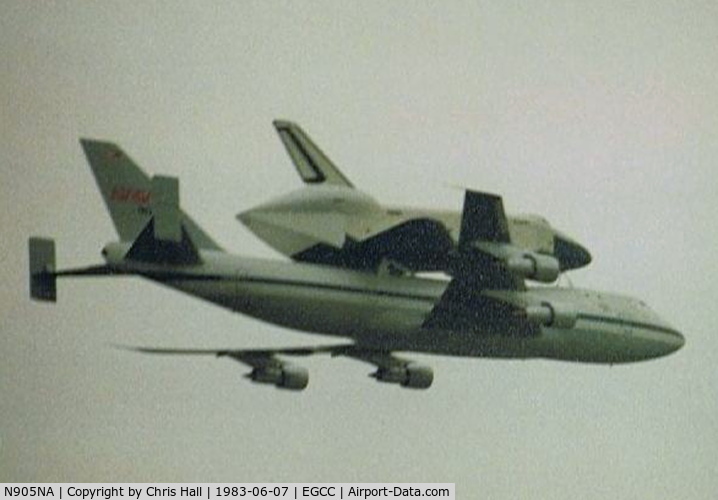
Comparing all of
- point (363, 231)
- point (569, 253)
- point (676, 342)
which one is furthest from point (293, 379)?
point (676, 342)

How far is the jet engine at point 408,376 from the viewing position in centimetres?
1495

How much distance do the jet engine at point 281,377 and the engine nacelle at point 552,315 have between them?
1576 millimetres

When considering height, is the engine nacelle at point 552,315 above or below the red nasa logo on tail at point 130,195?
below

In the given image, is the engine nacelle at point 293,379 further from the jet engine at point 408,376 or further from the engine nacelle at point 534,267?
the engine nacelle at point 534,267

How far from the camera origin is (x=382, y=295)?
14.5 metres

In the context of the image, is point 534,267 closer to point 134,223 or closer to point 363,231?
point 363,231

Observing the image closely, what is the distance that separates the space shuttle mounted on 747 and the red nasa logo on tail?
30.2 inches

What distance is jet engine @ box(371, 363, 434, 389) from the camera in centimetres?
1495

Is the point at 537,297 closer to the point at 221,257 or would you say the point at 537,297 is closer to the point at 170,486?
the point at 221,257

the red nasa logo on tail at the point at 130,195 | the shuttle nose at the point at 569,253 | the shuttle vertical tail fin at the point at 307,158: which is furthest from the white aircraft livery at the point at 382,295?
the shuttle vertical tail fin at the point at 307,158

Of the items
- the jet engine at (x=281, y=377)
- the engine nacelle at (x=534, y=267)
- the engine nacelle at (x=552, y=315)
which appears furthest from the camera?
the jet engine at (x=281, y=377)

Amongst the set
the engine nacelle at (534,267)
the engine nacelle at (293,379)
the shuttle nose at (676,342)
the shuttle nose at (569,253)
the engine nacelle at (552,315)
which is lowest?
the engine nacelle at (293,379)

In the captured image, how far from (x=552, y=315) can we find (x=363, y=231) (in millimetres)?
1361
